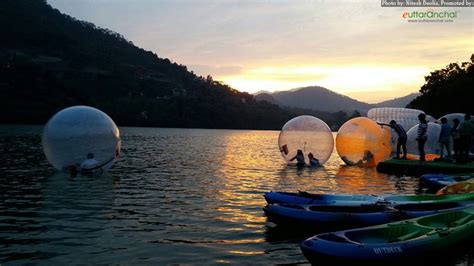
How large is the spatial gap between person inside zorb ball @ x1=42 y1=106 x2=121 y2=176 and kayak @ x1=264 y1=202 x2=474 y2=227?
36.8ft

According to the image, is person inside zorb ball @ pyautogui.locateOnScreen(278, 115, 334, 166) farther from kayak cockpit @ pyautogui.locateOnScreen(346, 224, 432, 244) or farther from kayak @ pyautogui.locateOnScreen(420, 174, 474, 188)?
kayak cockpit @ pyautogui.locateOnScreen(346, 224, 432, 244)

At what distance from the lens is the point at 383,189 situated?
21172mm

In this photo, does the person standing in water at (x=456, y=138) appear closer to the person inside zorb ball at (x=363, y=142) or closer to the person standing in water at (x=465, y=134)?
the person standing in water at (x=465, y=134)

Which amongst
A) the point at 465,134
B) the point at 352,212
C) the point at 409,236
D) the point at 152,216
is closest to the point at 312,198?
the point at 352,212

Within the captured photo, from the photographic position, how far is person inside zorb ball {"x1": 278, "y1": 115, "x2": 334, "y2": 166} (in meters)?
28.5

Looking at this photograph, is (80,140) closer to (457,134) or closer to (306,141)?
(306,141)

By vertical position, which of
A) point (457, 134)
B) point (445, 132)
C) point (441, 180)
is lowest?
point (441, 180)

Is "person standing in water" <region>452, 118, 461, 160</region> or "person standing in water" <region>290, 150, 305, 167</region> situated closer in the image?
"person standing in water" <region>452, 118, 461, 160</region>

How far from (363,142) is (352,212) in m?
17.3

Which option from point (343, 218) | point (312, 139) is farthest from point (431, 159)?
point (343, 218)

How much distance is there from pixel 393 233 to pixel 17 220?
1058 cm

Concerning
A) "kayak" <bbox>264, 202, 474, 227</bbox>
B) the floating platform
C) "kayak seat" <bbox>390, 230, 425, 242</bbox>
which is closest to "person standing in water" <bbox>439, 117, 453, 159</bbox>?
the floating platform

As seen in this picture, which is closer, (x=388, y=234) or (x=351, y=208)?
(x=388, y=234)

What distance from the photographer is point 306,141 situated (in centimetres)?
2891
